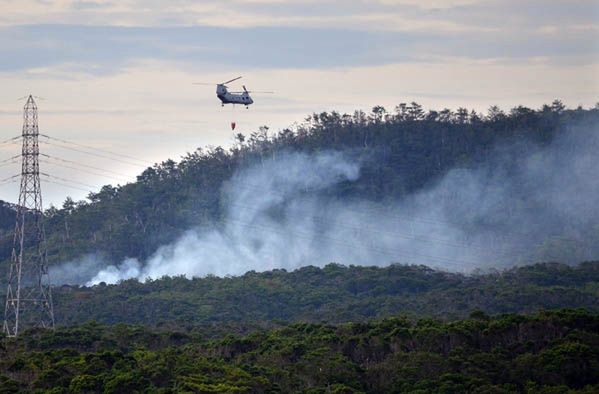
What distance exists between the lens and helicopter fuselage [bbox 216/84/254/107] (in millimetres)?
121125

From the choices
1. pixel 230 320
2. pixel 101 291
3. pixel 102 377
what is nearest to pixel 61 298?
pixel 101 291

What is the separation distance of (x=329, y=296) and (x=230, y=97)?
42.5m

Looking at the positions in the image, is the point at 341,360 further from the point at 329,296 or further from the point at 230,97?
the point at 329,296

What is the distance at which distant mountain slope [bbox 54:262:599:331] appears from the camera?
147m

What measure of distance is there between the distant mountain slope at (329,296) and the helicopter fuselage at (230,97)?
72.2 ft

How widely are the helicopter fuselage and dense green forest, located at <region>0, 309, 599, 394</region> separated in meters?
20.7

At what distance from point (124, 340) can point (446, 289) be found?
57040 millimetres

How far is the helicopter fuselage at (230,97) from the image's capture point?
121 meters

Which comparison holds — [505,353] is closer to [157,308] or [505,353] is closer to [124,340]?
[124,340]

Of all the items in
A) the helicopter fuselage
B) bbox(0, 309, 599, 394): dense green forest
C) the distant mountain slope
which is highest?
the helicopter fuselage

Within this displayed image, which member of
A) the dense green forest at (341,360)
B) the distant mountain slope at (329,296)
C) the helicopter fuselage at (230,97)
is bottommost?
the distant mountain slope at (329,296)

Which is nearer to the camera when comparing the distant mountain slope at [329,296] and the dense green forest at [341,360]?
the dense green forest at [341,360]

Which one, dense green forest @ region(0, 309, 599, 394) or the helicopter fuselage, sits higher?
the helicopter fuselage

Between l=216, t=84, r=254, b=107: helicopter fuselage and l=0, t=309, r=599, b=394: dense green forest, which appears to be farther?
l=216, t=84, r=254, b=107: helicopter fuselage
